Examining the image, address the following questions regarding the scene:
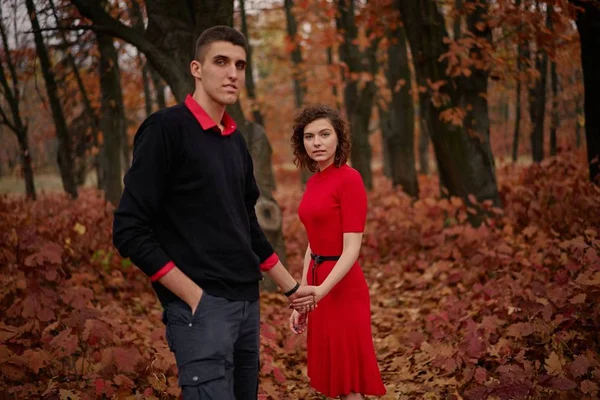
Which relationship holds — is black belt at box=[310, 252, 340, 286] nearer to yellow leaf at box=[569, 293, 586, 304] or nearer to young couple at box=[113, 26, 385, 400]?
young couple at box=[113, 26, 385, 400]

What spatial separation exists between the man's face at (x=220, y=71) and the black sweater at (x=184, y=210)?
0.17 metres

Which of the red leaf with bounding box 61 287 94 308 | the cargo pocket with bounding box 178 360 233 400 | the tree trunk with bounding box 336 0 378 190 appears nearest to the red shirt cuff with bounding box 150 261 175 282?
the cargo pocket with bounding box 178 360 233 400

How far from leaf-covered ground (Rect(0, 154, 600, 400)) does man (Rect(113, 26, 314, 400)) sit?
1.72 meters

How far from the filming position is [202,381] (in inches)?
98.3

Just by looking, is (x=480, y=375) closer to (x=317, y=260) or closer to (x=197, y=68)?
(x=317, y=260)

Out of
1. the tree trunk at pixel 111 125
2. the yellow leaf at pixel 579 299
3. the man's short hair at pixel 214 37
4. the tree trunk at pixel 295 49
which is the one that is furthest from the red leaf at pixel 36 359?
the tree trunk at pixel 295 49

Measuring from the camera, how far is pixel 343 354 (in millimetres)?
3666

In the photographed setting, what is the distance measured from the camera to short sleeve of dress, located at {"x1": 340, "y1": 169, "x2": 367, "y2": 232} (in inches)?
142

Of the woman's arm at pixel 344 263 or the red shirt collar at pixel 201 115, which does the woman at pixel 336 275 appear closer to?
the woman's arm at pixel 344 263

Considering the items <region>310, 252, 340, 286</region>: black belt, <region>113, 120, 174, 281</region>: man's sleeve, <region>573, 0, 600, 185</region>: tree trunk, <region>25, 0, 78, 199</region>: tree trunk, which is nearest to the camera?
<region>113, 120, 174, 281</region>: man's sleeve

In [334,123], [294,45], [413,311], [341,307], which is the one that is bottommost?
[413,311]

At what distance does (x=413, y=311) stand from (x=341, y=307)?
10.8 feet

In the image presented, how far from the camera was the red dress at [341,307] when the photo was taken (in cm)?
365

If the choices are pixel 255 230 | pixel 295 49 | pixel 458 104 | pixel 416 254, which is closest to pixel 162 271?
pixel 255 230
